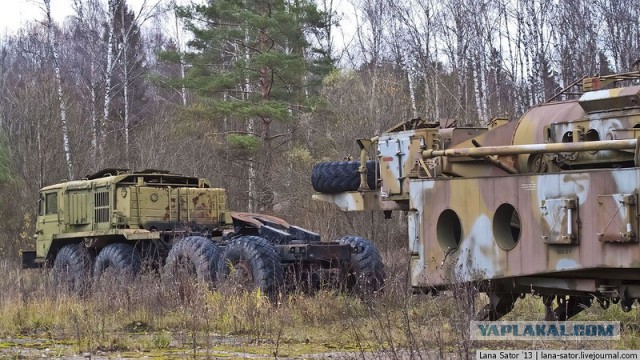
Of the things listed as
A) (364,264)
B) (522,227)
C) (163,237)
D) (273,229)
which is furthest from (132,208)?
(522,227)

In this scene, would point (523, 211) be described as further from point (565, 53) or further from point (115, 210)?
point (565, 53)

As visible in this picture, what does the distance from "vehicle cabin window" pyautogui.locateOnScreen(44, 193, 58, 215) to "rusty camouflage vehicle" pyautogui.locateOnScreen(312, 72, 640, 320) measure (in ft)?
33.2

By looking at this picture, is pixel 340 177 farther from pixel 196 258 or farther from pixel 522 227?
pixel 196 258

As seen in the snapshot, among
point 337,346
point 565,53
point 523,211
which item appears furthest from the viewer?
point 565,53

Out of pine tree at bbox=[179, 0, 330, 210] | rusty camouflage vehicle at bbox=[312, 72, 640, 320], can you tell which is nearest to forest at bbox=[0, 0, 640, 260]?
pine tree at bbox=[179, 0, 330, 210]

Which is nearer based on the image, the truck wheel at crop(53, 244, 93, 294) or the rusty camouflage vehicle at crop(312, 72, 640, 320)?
the rusty camouflage vehicle at crop(312, 72, 640, 320)

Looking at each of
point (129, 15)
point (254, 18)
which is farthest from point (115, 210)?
point (129, 15)

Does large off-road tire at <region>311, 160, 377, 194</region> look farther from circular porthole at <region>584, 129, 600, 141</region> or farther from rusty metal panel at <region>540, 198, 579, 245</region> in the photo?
rusty metal panel at <region>540, 198, 579, 245</region>

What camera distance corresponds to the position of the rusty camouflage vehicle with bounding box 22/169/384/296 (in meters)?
14.6

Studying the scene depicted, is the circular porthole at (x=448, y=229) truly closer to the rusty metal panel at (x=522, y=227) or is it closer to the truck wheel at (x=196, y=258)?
the rusty metal panel at (x=522, y=227)

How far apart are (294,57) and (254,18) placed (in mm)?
1648

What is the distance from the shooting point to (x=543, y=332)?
8.74 metres

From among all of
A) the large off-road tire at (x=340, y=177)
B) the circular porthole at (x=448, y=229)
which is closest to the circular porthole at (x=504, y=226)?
the circular porthole at (x=448, y=229)

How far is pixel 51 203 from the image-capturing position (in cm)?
1933
